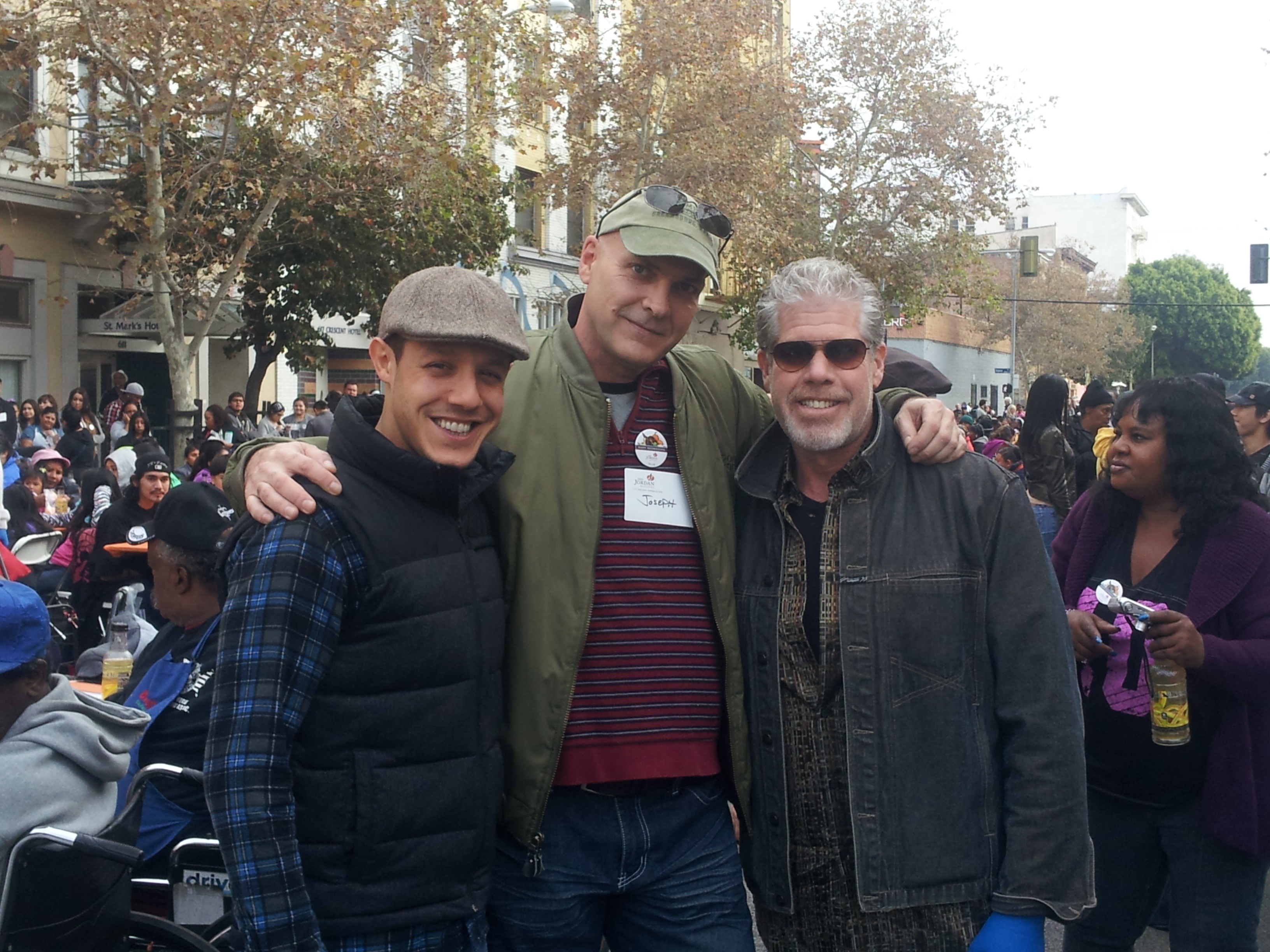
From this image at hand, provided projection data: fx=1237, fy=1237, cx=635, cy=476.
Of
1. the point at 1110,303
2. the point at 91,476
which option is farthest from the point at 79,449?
the point at 1110,303

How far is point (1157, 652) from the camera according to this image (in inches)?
130

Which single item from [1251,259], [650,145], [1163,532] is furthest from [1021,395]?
[1163,532]

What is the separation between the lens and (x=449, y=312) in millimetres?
2273

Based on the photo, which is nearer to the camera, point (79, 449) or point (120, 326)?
point (79, 449)

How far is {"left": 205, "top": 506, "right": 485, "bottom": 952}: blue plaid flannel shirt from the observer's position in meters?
2.03

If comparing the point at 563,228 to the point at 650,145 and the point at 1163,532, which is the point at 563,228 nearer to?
the point at 650,145

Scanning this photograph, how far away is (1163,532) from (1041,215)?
365ft

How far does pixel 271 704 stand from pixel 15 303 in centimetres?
2069

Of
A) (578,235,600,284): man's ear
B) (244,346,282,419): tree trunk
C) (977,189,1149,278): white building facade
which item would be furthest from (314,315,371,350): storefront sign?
(977,189,1149,278): white building facade

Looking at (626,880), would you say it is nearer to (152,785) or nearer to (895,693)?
(895,693)

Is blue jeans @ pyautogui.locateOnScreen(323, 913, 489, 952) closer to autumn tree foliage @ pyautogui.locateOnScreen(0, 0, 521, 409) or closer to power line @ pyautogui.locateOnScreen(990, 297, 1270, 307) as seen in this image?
autumn tree foliage @ pyautogui.locateOnScreen(0, 0, 521, 409)

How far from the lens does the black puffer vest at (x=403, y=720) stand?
83.2 inches

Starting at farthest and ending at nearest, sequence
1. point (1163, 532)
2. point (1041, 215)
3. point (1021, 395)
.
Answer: point (1041, 215) < point (1021, 395) < point (1163, 532)

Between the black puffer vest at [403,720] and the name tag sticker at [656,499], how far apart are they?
0.46 meters
